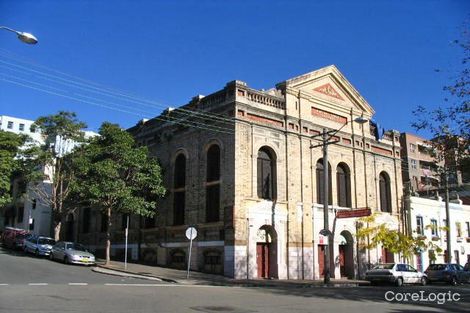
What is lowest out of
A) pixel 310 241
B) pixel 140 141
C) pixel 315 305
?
pixel 315 305

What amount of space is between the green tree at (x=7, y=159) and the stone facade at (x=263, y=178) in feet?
30.6

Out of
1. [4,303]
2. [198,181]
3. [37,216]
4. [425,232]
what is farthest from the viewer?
[37,216]

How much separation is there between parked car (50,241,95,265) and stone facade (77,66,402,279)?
15.8ft

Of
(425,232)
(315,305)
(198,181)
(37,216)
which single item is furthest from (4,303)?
(37,216)

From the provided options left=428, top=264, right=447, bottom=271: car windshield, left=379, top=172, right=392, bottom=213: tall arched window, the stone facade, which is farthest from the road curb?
left=379, top=172, right=392, bottom=213: tall arched window

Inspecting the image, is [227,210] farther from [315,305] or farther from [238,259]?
[315,305]

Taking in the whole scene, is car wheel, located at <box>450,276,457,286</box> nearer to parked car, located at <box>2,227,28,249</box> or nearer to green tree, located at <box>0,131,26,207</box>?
parked car, located at <box>2,227,28,249</box>

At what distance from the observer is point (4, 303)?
12984mm

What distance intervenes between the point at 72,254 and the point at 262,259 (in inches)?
438

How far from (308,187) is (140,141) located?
42.7 ft

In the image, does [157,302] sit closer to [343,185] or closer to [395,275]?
[395,275]

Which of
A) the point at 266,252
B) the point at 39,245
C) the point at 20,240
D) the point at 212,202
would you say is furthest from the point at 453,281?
the point at 20,240

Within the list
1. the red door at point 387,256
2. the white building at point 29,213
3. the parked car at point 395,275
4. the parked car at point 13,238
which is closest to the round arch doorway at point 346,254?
the red door at point 387,256

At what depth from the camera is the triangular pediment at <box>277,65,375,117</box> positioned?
1340 inches
